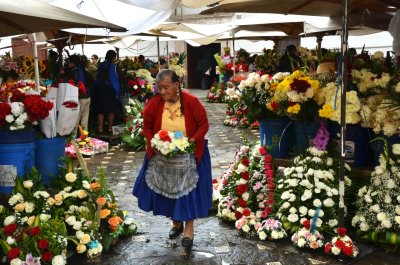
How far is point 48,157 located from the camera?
484 cm

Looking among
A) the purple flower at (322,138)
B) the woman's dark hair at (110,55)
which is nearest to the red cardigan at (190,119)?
the purple flower at (322,138)

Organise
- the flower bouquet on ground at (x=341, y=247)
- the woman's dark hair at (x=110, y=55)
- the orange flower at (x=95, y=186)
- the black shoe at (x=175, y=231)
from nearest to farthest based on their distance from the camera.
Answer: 1. the flower bouquet on ground at (x=341, y=247)
2. the orange flower at (x=95, y=186)
3. the black shoe at (x=175, y=231)
4. the woman's dark hair at (x=110, y=55)

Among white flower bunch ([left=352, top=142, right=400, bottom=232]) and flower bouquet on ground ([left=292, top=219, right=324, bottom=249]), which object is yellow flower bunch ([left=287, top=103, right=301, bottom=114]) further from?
flower bouquet on ground ([left=292, top=219, right=324, bottom=249])

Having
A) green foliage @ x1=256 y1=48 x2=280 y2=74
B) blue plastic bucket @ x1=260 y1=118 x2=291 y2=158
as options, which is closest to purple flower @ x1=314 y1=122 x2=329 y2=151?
blue plastic bucket @ x1=260 y1=118 x2=291 y2=158

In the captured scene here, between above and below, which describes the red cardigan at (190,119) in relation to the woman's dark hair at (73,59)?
below

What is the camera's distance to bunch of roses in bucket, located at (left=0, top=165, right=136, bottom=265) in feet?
13.5

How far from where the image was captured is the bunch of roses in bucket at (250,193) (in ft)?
16.6

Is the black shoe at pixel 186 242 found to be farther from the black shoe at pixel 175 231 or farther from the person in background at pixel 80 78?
the person in background at pixel 80 78

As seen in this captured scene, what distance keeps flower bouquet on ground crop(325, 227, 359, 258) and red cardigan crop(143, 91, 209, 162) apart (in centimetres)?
140

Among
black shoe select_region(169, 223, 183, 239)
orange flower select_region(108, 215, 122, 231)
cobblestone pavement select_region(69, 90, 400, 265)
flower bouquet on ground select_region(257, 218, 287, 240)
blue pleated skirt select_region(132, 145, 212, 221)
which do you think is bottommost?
cobblestone pavement select_region(69, 90, 400, 265)

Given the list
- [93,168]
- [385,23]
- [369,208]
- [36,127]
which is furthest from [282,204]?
[93,168]

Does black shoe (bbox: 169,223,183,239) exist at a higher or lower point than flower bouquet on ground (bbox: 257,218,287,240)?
lower

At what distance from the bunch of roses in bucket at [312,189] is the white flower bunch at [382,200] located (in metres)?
0.27

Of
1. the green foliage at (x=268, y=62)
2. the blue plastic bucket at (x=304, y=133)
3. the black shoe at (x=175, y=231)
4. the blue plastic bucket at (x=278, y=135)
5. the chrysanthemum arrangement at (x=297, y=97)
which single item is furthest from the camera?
the green foliage at (x=268, y=62)
